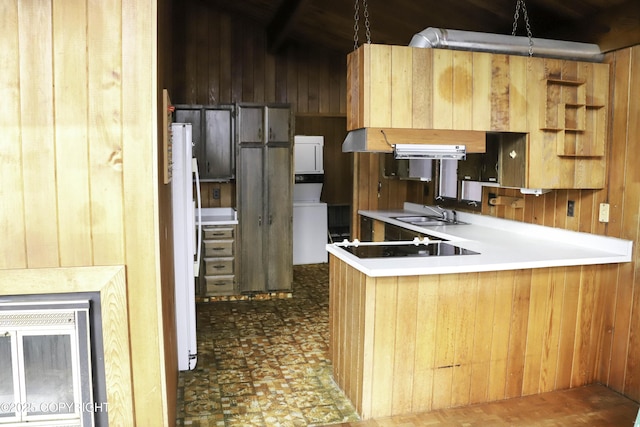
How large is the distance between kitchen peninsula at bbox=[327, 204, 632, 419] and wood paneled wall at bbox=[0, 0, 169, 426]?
1.25m

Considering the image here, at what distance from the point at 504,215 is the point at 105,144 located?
328 centimetres

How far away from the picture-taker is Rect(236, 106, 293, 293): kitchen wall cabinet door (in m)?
5.37

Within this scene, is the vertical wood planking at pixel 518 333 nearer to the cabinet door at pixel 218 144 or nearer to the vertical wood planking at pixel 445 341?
the vertical wood planking at pixel 445 341

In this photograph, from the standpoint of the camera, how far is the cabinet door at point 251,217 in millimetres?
5398

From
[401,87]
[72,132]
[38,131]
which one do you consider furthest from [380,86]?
[38,131]

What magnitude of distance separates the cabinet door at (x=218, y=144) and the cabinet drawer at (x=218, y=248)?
2.41 ft

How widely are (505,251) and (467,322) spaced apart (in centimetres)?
59

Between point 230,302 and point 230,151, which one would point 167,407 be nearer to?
point 230,302

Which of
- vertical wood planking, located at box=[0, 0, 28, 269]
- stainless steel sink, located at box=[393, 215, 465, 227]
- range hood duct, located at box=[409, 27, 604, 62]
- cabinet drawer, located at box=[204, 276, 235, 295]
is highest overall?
range hood duct, located at box=[409, 27, 604, 62]

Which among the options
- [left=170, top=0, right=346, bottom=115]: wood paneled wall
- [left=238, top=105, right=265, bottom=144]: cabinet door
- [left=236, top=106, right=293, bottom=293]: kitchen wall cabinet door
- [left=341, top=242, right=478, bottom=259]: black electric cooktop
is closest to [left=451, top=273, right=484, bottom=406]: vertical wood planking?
[left=341, top=242, right=478, bottom=259]: black electric cooktop

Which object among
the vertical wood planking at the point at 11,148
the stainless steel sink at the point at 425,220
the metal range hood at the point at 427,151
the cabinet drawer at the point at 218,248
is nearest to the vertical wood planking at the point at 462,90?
the metal range hood at the point at 427,151

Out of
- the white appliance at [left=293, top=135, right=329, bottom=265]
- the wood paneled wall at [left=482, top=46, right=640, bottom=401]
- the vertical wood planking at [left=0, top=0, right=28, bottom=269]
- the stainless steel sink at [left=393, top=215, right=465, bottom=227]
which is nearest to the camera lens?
the vertical wood planking at [left=0, top=0, right=28, bottom=269]

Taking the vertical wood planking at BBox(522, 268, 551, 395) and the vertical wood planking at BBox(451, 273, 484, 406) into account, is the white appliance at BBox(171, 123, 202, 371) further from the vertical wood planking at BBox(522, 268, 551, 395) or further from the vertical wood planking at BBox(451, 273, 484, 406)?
the vertical wood planking at BBox(522, 268, 551, 395)

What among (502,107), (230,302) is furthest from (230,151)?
(502,107)
